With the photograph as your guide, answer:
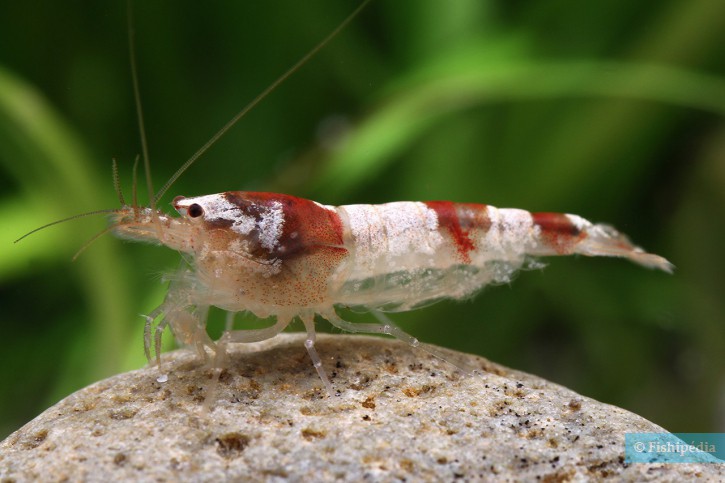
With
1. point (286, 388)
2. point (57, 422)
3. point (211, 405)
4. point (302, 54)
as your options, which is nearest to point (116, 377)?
point (57, 422)

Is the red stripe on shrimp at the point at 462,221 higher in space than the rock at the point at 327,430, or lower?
higher

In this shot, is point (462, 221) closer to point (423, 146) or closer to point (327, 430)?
point (423, 146)

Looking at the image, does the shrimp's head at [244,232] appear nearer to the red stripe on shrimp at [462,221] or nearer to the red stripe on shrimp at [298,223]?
the red stripe on shrimp at [298,223]

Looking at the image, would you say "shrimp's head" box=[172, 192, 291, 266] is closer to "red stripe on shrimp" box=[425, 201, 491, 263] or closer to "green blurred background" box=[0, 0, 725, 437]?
"green blurred background" box=[0, 0, 725, 437]

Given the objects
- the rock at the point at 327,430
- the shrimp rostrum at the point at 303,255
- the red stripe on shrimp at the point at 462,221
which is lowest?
the rock at the point at 327,430

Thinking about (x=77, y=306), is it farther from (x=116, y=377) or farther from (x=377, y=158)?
(x=377, y=158)

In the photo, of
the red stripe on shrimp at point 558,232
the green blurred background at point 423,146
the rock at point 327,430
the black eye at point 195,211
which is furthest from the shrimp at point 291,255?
the green blurred background at point 423,146

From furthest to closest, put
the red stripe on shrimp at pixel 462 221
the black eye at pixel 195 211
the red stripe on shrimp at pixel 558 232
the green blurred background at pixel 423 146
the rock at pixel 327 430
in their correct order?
the green blurred background at pixel 423 146
the red stripe on shrimp at pixel 558 232
the red stripe on shrimp at pixel 462 221
the black eye at pixel 195 211
the rock at pixel 327 430
